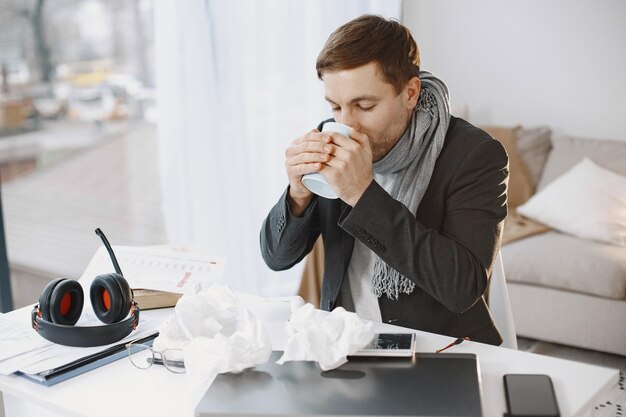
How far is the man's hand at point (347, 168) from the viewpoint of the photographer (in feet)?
4.91

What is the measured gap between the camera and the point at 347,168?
58.7 inches

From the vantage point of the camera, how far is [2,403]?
137 cm

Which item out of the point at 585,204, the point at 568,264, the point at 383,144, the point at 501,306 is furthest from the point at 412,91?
the point at 585,204

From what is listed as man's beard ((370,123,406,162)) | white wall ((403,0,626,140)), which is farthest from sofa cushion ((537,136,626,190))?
man's beard ((370,123,406,162))

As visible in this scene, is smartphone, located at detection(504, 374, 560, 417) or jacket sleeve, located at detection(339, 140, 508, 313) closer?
smartphone, located at detection(504, 374, 560, 417)

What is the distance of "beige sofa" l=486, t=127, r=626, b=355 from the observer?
3.13 m

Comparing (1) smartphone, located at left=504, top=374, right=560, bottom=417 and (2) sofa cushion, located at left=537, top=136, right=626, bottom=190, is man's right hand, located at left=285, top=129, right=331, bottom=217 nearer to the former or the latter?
(1) smartphone, located at left=504, top=374, right=560, bottom=417

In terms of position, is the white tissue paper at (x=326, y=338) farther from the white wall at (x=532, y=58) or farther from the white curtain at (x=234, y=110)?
the white wall at (x=532, y=58)

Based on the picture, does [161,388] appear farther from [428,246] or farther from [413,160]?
[413,160]

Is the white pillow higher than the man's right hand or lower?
lower

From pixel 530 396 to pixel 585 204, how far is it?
8.17ft

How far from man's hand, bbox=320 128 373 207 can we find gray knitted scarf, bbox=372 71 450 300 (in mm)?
228

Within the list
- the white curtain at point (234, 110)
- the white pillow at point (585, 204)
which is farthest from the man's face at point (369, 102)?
the white pillow at point (585, 204)

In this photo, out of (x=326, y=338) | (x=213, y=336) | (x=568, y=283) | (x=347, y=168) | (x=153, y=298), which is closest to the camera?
(x=326, y=338)
